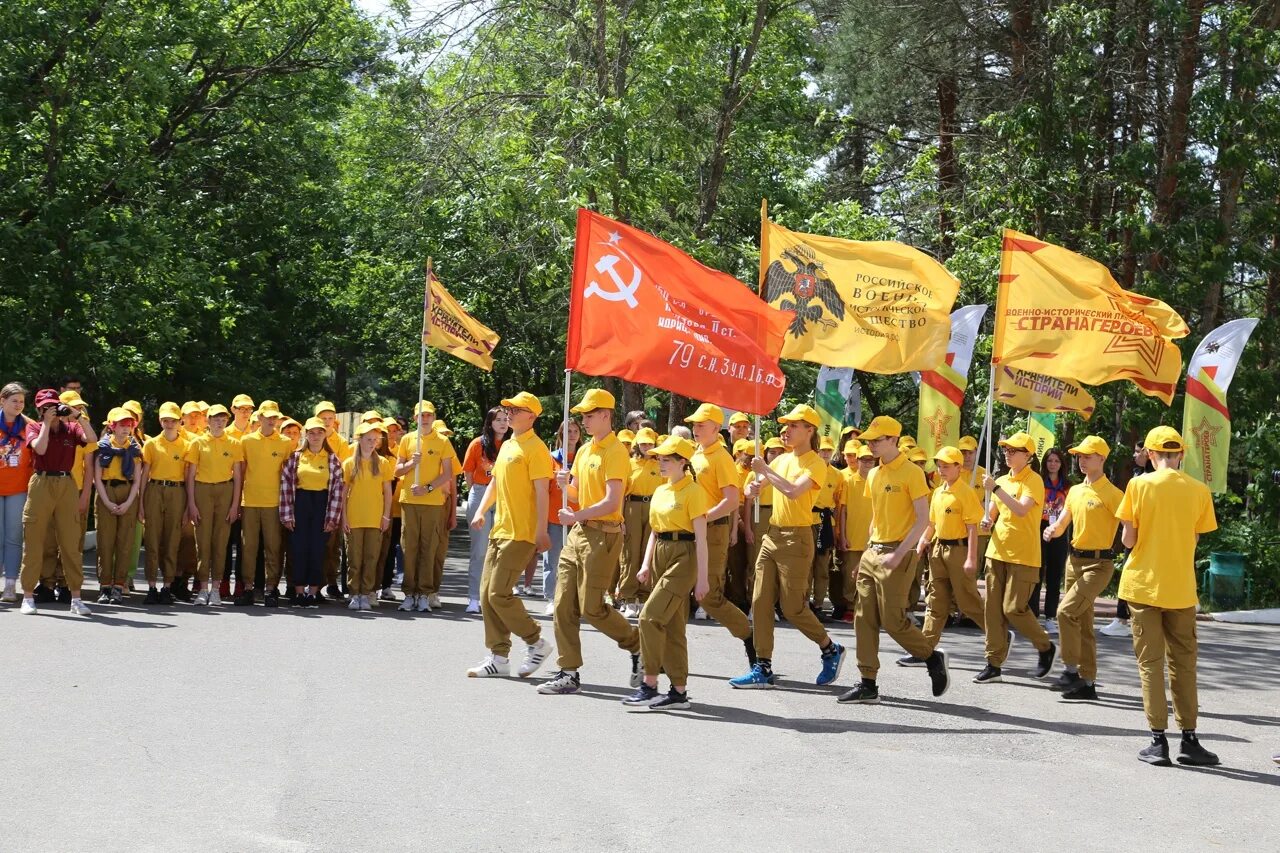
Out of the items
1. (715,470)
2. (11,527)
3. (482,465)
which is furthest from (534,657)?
(11,527)

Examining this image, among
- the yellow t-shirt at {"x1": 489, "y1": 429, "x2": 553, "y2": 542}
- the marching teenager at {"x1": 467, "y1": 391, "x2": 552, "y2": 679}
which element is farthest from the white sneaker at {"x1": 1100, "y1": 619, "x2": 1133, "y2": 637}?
the yellow t-shirt at {"x1": 489, "y1": 429, "x2": 553, "y2": 542}

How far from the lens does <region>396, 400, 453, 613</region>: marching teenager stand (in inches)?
572

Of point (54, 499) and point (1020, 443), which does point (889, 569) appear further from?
point (54, 499)

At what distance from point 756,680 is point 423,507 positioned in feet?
16.2

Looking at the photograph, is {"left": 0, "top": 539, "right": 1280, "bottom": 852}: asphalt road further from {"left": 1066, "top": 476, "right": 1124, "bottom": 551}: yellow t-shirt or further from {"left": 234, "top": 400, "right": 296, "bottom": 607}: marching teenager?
{"left": 234, "top": 400, "right": 296, "bottom": 607}: marching teenager

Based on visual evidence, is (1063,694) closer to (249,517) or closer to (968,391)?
(249,517)

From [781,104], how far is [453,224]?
960 cm

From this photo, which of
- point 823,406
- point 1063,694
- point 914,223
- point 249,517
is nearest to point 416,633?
point 249,517

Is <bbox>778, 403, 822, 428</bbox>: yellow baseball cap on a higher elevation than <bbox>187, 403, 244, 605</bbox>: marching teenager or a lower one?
higher

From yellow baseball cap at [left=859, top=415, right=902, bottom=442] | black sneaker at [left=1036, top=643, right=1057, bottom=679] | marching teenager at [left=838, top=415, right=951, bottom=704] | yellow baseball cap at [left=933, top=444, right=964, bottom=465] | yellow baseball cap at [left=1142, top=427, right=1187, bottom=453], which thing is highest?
yellow baseball cap at [left=859, top=415, right=902, bottom=442]

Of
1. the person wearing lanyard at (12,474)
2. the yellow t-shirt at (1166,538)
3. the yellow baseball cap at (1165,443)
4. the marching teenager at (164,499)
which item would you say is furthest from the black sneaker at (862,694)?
the person wearing lanyard at (12,474)

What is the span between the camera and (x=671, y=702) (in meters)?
9.59

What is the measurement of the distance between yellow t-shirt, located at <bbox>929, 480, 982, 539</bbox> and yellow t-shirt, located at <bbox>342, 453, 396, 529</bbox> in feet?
17.3

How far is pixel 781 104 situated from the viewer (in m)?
28.5
